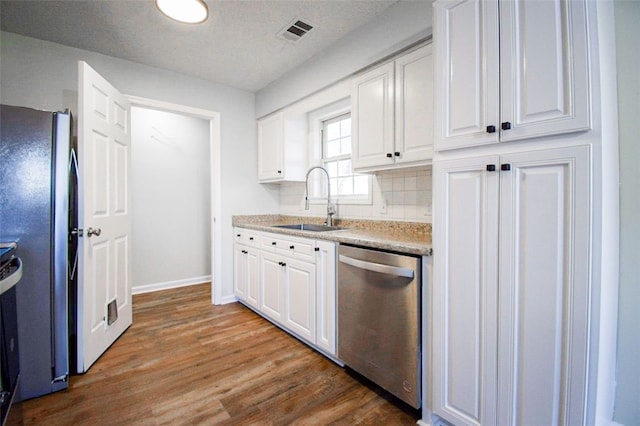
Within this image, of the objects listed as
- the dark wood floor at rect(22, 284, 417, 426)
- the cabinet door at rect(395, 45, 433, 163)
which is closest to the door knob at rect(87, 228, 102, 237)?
the dark wood floor at rect(22, 284, 417, 426)

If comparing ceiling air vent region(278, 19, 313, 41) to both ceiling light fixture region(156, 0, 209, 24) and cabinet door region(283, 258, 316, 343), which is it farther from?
cabinet door region(283, 258, 316, 343)

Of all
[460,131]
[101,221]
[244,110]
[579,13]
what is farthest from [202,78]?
[579,13]

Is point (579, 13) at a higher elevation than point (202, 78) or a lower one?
lower

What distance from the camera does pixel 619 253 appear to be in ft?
4.05

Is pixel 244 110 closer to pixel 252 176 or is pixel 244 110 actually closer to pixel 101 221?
pixel 252 176

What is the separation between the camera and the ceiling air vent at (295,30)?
228 cm

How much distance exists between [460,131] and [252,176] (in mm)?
2743

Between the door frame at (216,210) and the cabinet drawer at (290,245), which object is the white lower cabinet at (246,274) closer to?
the door frame at (216,210)

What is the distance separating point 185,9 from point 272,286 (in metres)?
2.18

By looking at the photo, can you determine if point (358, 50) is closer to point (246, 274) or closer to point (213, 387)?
point (246, 274)

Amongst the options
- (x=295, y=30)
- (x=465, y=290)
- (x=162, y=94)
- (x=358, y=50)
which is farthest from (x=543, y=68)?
(x=162, y=94)

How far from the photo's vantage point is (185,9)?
1.86 metres

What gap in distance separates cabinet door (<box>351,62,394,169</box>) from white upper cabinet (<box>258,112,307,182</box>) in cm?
108

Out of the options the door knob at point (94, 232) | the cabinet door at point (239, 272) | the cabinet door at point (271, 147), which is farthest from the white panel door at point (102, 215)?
the cabinet door at point (271, 147)
